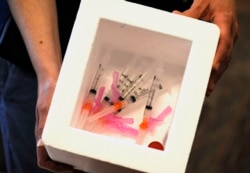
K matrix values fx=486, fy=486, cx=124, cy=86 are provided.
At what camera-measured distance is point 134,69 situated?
0.81 meters

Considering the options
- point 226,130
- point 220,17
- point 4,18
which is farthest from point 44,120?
point 226,130

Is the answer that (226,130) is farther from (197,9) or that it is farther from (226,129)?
(197,9)

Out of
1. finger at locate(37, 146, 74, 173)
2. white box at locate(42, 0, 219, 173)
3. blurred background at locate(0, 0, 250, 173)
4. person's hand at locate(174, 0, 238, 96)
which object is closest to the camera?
white box at locate(42, 0, 219, 173)

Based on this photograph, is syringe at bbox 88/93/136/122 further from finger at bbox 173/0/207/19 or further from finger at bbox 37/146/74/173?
finger at bbox 173/0/207/19

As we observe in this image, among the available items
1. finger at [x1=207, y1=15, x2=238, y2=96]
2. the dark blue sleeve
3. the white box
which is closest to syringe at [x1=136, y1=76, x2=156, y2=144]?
the white box

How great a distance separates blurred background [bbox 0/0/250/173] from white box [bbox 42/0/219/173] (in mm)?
800

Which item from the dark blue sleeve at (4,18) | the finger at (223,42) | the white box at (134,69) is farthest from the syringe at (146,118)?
the dark blue sleeve at (4,18)

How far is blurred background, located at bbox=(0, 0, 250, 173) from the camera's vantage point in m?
1.56

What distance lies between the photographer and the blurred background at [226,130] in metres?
1.56

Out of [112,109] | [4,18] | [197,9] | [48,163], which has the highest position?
[197,9]

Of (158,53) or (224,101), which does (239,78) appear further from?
(158,53)

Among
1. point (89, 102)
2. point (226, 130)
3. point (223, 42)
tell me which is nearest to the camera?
point (89, 102)

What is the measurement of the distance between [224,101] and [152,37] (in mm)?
953

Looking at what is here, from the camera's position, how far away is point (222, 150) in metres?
1.58
